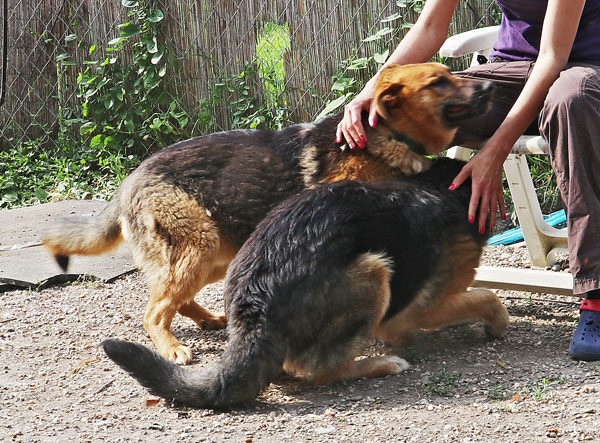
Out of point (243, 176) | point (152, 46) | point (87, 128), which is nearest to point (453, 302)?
point (243, 176)

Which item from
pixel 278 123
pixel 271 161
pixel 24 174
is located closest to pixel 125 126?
pixel 24 174

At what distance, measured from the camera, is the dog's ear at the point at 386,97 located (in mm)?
3990

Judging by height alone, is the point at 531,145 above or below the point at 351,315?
above

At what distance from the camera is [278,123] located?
286 inches

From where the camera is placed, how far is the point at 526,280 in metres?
4.31

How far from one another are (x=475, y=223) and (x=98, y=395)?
198 centimetres

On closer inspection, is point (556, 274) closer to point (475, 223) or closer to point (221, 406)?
point (475, 223)

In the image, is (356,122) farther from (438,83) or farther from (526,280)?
(526,280)

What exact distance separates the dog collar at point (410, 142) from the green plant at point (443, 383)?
3.95ft

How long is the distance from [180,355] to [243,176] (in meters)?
0.99

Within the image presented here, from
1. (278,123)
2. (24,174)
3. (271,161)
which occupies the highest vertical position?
(271,161)

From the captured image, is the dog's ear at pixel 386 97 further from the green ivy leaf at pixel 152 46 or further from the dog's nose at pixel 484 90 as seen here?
the green ivy leaf at pixel 152 46

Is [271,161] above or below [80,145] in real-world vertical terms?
above

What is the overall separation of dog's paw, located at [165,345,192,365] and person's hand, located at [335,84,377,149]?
136 centimetres
